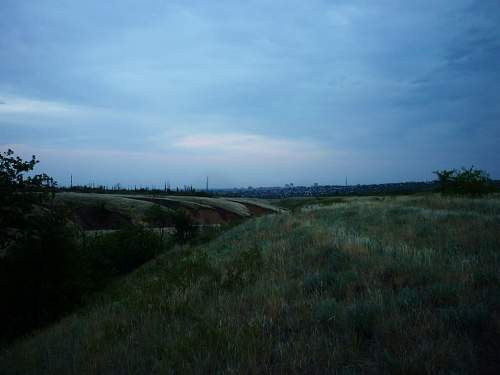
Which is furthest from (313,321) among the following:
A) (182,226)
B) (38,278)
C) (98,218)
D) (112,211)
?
(112,211)

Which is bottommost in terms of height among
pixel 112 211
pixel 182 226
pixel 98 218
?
pixel 98 218

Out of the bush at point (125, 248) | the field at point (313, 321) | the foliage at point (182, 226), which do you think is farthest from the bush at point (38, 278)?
the foliage at point (182, 226)

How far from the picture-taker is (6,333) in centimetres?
997

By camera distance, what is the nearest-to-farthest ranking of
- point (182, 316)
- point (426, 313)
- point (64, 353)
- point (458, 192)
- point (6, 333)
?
point (426, 313) → point (64, 353) → point (182, 316) → point (6, 333) → point (458, 192)

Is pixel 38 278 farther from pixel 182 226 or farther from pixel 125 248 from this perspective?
pixel 182 226

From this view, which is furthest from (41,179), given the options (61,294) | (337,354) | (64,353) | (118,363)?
(337,354)

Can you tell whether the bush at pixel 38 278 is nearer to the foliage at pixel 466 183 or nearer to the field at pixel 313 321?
the field at pixel 313 321

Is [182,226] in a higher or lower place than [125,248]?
higher

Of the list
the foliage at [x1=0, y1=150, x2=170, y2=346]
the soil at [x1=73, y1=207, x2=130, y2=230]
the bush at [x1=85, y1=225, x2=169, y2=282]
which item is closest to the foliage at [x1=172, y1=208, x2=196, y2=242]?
the bush at [x1=85, y1=225, x2=169, y2=282]

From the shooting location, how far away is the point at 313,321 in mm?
4691

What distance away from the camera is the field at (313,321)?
3686mm

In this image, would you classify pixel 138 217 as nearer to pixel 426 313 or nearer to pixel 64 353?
pixel 64 353

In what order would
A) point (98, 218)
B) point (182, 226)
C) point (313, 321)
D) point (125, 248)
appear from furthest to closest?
point (98, 218) → point (182, 226) → point (125, 248) → point (313, 321)

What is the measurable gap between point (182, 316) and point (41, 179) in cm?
922
